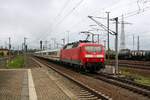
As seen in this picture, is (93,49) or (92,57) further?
(93,49)

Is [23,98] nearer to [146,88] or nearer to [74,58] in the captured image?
[146,88]

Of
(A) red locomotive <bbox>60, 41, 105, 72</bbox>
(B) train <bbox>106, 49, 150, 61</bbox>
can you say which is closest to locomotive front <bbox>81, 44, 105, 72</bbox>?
(A) red locomotive <bbox>60, 41, 105, 72</bbox>

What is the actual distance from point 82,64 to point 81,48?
1503mm

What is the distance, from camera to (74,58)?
29.8m

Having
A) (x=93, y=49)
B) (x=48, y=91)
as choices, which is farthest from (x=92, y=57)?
(x=48, y=91)

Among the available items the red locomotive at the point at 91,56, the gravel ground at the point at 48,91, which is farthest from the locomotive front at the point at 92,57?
the gravel ground at the point at 48,91

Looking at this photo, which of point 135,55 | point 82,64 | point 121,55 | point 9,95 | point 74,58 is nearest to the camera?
point 9,95

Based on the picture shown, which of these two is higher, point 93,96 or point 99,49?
point 99,49

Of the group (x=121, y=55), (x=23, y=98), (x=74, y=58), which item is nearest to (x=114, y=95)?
(x=23, y=98)

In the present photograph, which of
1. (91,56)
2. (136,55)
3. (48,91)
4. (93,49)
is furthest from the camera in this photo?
(136,55)

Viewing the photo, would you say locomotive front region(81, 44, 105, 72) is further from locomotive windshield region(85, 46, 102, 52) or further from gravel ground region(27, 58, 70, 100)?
gravel ground region(27, 58, 70, 100)

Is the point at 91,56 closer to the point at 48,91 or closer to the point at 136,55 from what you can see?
the point at 48,91

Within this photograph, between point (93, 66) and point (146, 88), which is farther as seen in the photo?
point (93, 66)

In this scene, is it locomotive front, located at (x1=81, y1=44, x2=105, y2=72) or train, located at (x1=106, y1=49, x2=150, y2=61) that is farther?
train, located at (x1=106, y1=49, x2=150, y2=61)
